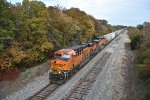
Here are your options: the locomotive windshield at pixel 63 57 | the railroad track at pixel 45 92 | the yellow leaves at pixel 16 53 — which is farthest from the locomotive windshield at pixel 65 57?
the yellow leaves at pixel 16 53

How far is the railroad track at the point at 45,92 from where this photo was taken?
22.4 metres

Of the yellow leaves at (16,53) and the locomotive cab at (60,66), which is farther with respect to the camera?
the yellow leaves at (16,53)

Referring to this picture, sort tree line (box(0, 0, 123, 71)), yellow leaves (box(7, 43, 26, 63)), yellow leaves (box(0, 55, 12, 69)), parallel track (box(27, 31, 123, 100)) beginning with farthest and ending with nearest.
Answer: yellow leaves (box(7, 43, 26, 63)) < tree line (box(0, 0, 123, 71)) < yellow leaves (box(0, 55, 12, 69)) < parallel track (box(27, 31, 123, 100))

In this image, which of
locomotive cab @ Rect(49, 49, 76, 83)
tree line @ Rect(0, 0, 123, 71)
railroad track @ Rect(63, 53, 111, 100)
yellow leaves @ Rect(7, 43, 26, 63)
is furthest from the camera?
yellow leaves @ Rect(7, 43, 26, 63)

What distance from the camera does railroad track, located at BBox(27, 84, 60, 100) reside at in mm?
22397

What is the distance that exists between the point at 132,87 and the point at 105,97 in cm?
452

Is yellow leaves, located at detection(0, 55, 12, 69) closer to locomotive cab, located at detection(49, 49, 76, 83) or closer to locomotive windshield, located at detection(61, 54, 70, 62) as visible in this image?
locomotive cab, located at detection(49, 49, 76, 83)

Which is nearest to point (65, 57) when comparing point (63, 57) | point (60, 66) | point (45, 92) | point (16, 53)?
point (63, 57)

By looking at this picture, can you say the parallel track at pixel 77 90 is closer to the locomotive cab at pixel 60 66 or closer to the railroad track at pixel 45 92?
the railroad track at pixel 45 92

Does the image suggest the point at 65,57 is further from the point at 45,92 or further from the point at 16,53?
the point at 16,53

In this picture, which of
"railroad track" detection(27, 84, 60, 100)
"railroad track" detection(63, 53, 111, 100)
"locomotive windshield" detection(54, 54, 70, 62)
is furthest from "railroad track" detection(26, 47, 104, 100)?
"locomotive windshield" detection(54, 54, 70, 62)

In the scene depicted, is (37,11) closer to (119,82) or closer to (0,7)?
(0,7)

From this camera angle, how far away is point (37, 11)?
123ft

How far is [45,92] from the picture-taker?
24266 millimetres
